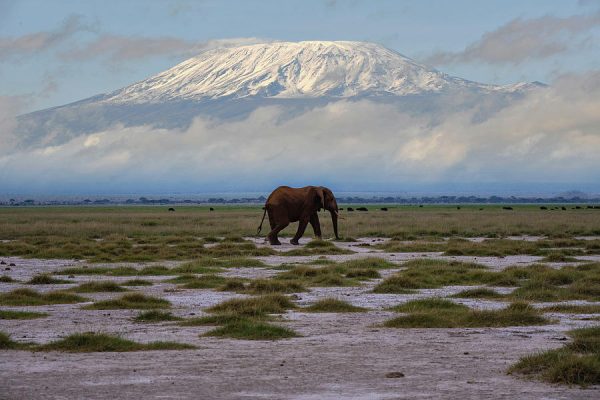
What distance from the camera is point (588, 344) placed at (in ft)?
49.4

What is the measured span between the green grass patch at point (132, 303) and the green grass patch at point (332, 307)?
3.24 m

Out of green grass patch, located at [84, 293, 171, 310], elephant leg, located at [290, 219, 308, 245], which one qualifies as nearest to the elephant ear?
elephant leg, located at [290, 219, 308, 245]

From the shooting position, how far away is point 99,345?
15.7 m

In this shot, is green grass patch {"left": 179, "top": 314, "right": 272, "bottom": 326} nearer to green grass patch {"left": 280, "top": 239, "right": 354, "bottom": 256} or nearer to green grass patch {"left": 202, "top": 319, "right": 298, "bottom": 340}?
green grass patch {"left": 202, "top": 319, "right": 298, "bottom": 340}

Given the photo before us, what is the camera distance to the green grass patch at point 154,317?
19703mm

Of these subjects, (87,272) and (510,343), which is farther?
(87,272)

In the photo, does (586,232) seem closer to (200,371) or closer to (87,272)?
(87,272)

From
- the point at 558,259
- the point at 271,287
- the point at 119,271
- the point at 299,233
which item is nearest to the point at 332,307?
the point at 271,287

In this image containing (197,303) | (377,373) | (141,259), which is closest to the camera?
(377,373)

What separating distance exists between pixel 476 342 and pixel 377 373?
11.6ft

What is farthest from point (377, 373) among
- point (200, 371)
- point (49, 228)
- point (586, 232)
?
point (49, 228)

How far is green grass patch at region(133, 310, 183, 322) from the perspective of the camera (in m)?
19.7

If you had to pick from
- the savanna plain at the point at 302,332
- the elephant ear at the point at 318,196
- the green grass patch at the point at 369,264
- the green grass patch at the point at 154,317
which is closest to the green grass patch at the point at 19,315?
the savanna plain at the point at 302,332

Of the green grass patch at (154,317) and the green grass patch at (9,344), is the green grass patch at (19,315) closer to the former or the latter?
the green grass patch at (154,317)
